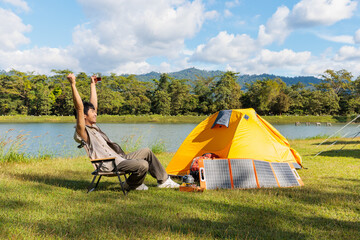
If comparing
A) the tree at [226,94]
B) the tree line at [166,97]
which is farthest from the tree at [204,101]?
the tree at [226,94]

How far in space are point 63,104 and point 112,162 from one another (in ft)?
142

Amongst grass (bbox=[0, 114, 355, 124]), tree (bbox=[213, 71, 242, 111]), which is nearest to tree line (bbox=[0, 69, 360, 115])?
tree (bbox=[213, 71, 242, 111])

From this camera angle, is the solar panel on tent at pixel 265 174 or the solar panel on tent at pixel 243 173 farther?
the solar panel on tent at pixel 265 174

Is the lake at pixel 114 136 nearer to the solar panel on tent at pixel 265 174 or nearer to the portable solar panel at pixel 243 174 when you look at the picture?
the portable solar panel at pixel 243 174

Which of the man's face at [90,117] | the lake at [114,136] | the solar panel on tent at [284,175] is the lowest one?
the lake at [114,136]

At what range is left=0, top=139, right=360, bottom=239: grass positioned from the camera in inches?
110

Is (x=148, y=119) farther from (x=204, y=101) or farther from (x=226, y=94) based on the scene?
(x=226, y=94)

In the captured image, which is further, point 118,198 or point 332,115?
point 332,115

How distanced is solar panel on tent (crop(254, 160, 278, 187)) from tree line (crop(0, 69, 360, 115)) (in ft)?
127

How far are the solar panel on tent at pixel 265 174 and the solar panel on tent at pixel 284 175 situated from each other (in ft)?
0.35

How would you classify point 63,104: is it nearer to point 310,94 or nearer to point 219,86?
point 219,86

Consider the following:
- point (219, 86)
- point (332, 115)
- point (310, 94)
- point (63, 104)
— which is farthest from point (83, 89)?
point (332, 115)

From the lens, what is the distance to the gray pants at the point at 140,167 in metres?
4.10

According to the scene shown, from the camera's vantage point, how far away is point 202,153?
6070mm
